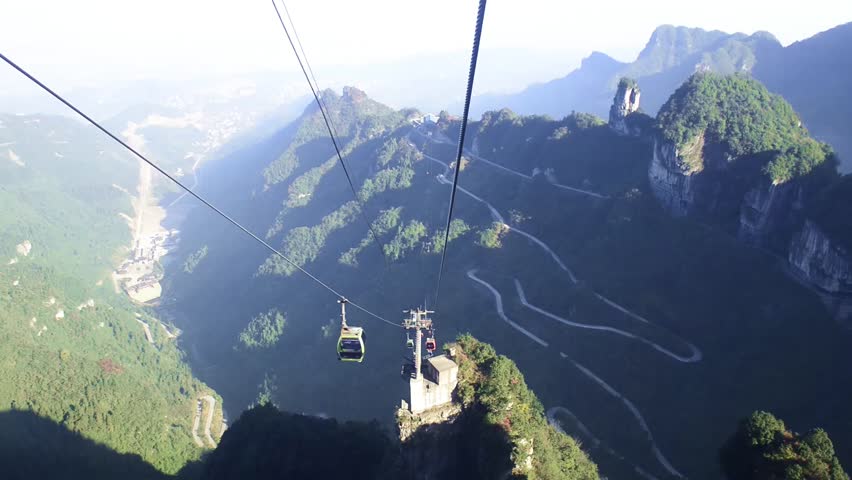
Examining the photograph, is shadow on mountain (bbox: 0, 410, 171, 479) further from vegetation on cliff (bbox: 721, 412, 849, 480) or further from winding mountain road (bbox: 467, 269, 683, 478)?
vegetation on cliff (bbox: 721, 412, 849, 480)

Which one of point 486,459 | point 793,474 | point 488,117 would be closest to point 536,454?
point 486,459

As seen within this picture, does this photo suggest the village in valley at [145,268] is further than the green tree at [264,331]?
Yes

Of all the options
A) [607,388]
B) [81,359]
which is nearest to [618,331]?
[607,388]

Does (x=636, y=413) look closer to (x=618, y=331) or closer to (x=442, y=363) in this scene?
(x=618, y=331)

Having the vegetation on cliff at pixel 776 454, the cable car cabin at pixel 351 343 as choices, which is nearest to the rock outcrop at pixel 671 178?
the vegetation on cliff at pixel 776 454

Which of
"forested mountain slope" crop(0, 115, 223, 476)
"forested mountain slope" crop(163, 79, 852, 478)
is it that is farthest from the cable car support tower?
"forested mountain slope" crop(0, 115, 223, 476)

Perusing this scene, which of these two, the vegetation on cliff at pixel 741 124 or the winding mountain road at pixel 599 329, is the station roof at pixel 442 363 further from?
the vegetation on cliff at pixel 741 124

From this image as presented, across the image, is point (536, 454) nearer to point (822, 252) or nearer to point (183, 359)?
point (822, 252)
